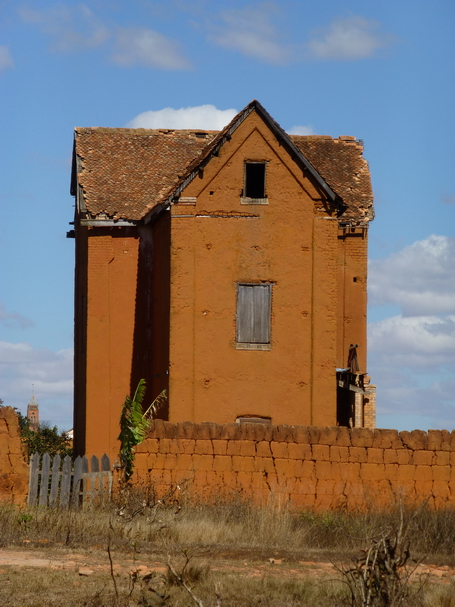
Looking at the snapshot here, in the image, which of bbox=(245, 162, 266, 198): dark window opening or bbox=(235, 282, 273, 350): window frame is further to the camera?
bbox=(245, 162, 266, 198): dark window opening

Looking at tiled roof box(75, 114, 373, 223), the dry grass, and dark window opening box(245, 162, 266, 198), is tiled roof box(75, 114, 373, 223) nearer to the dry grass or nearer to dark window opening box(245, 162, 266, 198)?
dark window opening box(245, 162, 266, 198)

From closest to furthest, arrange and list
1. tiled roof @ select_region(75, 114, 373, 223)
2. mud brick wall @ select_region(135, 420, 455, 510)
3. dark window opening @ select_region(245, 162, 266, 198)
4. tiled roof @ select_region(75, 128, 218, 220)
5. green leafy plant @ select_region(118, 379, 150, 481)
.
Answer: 1. mud brick wall @ select_region(135, 420, 455, 510)
2. green leafy plant @ select_region(118, 379, 150, 481)
3. dark window opening @ select_region(245, 162, 266, 198)
4. tiled roof @ select_region(75, 128, 218, 220)
5. tiled roof @ select_region(75, 114, 373, 223)

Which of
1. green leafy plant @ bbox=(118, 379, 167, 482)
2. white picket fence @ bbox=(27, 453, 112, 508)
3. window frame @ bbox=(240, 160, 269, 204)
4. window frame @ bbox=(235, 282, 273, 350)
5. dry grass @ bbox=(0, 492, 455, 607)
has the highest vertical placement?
window frame @ bbox=(240, 160, 269, 204)

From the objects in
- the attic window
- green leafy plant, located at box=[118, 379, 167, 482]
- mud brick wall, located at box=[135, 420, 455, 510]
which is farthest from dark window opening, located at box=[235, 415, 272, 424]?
the attic window

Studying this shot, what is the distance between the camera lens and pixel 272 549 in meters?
15.0

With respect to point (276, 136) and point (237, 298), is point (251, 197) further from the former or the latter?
point (237, 298)

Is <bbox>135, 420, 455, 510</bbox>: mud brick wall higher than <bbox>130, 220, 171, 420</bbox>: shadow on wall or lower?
lower

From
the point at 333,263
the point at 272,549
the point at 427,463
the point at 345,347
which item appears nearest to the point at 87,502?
→ the point at 272,549

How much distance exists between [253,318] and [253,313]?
0.12 m

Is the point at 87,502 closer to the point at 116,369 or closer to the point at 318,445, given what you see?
the point at 318,445

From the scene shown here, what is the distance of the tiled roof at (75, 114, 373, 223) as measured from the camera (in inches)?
1000

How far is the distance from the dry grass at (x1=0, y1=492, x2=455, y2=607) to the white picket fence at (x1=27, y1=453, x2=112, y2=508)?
0.42 meters

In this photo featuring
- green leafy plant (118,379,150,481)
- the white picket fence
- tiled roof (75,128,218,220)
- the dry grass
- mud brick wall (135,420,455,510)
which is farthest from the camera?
tiled roof (75,128,218,220)

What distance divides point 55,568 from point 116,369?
12419 mm
